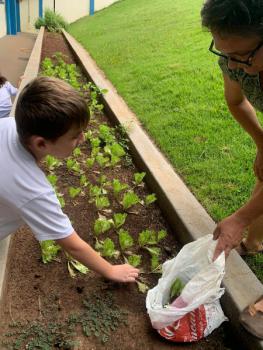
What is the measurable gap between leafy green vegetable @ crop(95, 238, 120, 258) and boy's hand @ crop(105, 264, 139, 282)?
0.30m

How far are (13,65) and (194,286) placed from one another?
8443 mm

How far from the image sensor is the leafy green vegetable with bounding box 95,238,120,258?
2.60 meters

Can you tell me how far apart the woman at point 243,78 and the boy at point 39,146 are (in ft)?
2.20

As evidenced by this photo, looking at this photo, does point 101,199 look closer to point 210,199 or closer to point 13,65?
point 210,199

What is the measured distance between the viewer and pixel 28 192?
1814 millimetres

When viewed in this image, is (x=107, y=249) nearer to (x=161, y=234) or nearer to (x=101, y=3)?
(x=161, y=234)

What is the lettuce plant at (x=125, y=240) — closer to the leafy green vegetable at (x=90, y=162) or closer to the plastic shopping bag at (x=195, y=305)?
the plastic shopping bag at (x=195, y=305)

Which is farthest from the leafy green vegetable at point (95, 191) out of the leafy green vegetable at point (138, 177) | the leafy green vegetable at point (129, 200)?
the leafy green vegetable at point (138, 177)

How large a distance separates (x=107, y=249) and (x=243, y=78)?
125 cm

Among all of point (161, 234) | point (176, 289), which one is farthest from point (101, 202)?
point (176, 289)

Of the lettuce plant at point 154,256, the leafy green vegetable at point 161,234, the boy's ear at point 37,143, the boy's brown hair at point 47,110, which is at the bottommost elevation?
the lettuce plant at point 154,256

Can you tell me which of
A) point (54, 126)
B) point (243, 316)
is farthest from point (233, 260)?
point (54, 126)

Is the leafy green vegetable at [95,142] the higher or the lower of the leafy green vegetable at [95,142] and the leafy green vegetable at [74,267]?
the lower

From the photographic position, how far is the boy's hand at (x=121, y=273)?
2216 millimetres
